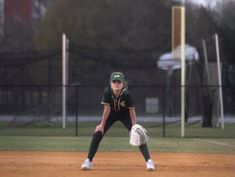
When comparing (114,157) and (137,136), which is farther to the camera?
(114,157)

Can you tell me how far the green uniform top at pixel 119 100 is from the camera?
1020 cm

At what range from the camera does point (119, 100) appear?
10242 mm

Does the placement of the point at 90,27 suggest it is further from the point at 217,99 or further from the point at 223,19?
the point at 217,99

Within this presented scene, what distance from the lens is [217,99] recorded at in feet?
85.6

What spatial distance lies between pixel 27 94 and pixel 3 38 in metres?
11.3

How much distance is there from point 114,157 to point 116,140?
19.6 feet

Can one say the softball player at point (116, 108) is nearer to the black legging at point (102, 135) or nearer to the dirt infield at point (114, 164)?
the black legging at point (102, 135)

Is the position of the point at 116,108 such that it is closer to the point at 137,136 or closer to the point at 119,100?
the point at 119,100

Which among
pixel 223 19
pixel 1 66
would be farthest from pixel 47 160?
pixel 223 19

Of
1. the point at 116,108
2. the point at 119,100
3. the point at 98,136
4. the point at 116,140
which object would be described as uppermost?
the point at 119,100

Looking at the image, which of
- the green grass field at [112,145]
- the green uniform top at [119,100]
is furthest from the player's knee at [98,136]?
the green grass field at [112,145]

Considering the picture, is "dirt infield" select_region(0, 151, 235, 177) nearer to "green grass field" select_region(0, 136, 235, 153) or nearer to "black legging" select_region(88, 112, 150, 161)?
"black legging" select_region(88, 112, 150, 161)

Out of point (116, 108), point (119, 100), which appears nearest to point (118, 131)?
point (116, 108)

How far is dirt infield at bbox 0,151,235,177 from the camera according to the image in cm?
1009
